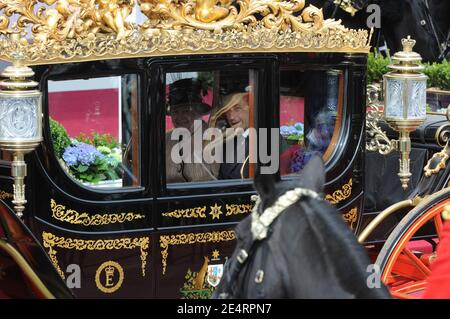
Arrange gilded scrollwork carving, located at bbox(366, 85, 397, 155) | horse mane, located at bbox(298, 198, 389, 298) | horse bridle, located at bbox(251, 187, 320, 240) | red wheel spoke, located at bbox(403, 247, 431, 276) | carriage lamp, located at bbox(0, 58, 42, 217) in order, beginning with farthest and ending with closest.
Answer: gilded scrollwork carving, located at bbox(366, 85, 397, 155) → red wheel spoke, located at bbox(403, 247, 431, 276) → carriage lamp, located at bbox(0, 58, 42, 217) → horse bridle, located at bbox(251, 187, 320, 240) → horse mane, located at bbox(298, 198, 389, 298)

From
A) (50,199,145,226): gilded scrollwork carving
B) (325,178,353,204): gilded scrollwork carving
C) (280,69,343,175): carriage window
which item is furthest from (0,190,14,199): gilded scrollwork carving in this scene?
(325,178,353,204): gilded scrollwork carving

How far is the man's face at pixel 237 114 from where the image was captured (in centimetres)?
409

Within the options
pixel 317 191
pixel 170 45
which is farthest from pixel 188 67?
pixel 317 191

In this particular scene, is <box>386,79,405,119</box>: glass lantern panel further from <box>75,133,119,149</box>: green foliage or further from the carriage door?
<box>75,133,119,149</box>: green foliage

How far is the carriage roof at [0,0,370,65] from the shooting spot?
12.4 ft

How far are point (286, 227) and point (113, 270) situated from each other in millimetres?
1675

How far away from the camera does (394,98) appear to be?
14.3 ft

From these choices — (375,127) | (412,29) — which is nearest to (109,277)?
(375,127)

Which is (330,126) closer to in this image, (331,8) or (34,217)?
(34,217)

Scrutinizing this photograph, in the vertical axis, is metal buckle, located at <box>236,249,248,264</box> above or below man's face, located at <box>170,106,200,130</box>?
below

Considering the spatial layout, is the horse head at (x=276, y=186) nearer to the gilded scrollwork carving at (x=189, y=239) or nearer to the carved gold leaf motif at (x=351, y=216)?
the gilded scrollwork carving at (x=189, y=239)

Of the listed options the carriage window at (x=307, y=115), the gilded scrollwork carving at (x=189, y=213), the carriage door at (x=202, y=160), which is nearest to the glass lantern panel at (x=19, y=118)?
the carriage door at (x=202, y=160)

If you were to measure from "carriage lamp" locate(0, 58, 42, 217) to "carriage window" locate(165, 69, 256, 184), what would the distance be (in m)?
0.54

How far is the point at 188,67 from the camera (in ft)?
13.0
